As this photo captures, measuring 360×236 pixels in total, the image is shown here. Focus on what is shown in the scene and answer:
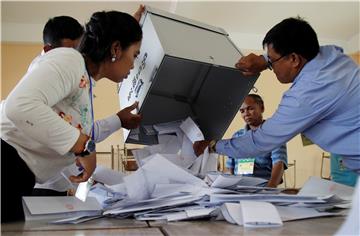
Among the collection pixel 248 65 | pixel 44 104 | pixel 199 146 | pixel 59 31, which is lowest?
pixel 199 146

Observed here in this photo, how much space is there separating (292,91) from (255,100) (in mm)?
1105

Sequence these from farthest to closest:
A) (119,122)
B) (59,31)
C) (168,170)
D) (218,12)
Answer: (218,12) < (59,31) < (119,122) < (168,170)

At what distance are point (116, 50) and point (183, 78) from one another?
0.24 metres

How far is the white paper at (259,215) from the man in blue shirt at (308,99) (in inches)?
16.8

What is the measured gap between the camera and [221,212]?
2.06 ft

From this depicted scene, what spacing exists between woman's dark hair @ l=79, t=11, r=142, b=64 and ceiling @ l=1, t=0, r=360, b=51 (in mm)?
3390

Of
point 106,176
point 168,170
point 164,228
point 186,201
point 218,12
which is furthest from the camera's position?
point 218,12

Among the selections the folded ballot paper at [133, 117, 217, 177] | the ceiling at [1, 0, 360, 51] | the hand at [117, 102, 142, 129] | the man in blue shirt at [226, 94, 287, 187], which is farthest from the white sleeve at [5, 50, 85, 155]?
the ceiling at [1, 0, 360, 51]

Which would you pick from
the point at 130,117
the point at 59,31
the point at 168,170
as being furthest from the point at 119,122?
the point at 59,31

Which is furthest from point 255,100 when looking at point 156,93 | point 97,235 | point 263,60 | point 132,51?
point 97,235

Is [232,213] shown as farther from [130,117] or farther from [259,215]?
[130,117]

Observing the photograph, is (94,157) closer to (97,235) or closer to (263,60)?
(97,235)

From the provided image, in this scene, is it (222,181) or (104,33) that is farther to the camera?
(104,33)

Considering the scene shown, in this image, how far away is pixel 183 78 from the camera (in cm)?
110
